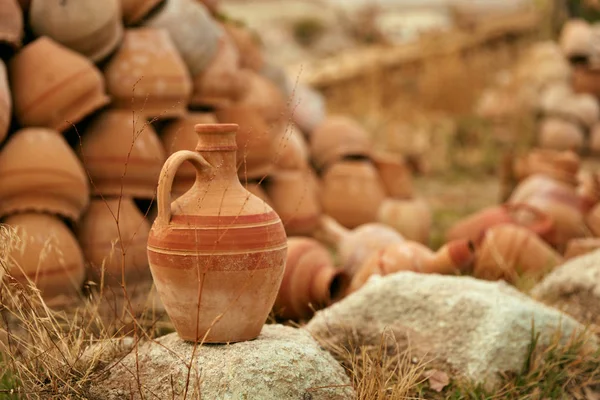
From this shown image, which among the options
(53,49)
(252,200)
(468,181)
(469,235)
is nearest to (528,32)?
(468,181)

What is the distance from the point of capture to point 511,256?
16.0ft

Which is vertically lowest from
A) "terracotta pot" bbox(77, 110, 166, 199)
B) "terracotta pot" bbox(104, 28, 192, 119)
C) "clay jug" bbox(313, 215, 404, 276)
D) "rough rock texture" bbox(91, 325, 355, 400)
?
"clay jug" bbox(313, 215, 404, 276)

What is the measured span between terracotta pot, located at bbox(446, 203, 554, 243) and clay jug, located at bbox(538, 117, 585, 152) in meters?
4.52

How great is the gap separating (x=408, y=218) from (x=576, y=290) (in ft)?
7.55

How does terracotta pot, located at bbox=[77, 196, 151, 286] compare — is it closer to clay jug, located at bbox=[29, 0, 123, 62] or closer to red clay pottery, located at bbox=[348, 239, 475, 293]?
clay jug, located at bbox=[29, 0, 123, 62]

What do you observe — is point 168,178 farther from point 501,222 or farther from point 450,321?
point 501,222

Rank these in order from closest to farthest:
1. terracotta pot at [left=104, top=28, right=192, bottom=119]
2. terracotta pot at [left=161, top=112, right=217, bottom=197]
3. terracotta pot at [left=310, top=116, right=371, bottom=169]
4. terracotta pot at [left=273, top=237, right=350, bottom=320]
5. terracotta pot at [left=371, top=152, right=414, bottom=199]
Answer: terracotta pot at [left=273, top=237, right=350, bottom=320], terracotta pot at [left=104, top=28, right=192, bottom=119], terracotta pot at [left=161, top=112, right=217, bottom=197], terracotta pot at [left=310, top=116, right=371, bottom=169], terracotta pot at [left=371, top=152, right=414, bottom=199]

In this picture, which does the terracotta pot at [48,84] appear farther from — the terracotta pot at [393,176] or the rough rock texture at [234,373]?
the terracotta pot at [393,176]

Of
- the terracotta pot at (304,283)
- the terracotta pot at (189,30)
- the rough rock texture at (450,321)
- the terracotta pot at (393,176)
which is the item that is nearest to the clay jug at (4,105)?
the terracotta pot at (189,30)

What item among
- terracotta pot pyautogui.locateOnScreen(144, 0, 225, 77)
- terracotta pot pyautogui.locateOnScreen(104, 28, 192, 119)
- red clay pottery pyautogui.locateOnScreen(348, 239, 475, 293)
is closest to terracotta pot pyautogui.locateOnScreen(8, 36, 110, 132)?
terracotta pot pyautogui.locateOnScreen(104, 28, 192, 119)

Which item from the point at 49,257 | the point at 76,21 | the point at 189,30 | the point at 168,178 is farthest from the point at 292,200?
the point at 168,178

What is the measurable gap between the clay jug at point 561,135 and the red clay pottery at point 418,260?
246 inches

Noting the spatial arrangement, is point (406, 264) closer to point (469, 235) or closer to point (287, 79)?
point (469, 235)

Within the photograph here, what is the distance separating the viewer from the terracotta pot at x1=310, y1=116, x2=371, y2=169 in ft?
23.2
